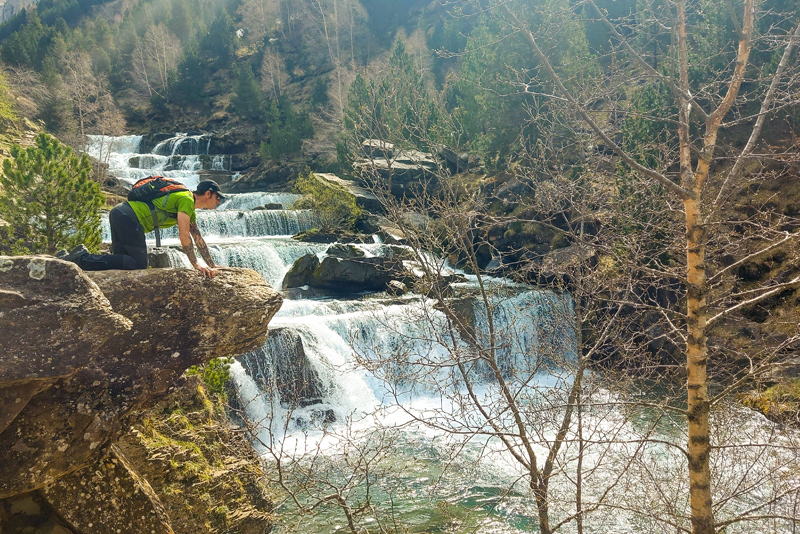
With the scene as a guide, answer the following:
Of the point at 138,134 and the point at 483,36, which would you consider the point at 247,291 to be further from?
the point at 138,134

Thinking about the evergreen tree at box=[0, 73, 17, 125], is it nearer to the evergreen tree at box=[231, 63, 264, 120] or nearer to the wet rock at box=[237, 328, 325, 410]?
the evergreen tree at box=[231, 63, 264, 120]

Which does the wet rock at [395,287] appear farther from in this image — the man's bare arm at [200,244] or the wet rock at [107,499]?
the wet rock at [107,499]

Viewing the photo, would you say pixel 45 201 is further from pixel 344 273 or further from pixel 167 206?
pixel 344 273

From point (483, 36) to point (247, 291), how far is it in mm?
26116

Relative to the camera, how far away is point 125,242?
4.64 m

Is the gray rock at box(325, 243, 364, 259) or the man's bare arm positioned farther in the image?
the gray rock at box(325, 243, 364, 259)

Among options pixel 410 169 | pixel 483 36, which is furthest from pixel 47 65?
pixel 483 36

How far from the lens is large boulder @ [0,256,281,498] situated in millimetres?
3197

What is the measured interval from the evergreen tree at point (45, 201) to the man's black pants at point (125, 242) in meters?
7.76

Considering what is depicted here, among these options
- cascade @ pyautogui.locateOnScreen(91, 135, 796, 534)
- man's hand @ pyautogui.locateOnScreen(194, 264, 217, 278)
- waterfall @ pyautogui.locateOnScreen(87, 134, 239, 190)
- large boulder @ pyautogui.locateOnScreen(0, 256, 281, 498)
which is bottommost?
cascade @ pyautogui.locateOnScreen(91, 135, 796, 534)

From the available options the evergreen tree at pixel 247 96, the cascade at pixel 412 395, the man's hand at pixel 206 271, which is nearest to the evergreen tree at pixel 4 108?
the cascade at pixel 412 395

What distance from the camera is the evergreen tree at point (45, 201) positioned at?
1123 centimetres

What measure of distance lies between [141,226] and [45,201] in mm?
8647

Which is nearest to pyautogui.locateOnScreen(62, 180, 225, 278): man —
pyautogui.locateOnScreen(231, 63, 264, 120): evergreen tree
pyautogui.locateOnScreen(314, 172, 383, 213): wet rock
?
pyautogui.locateOnScreen(314, 172, 383, 213): wet rock
